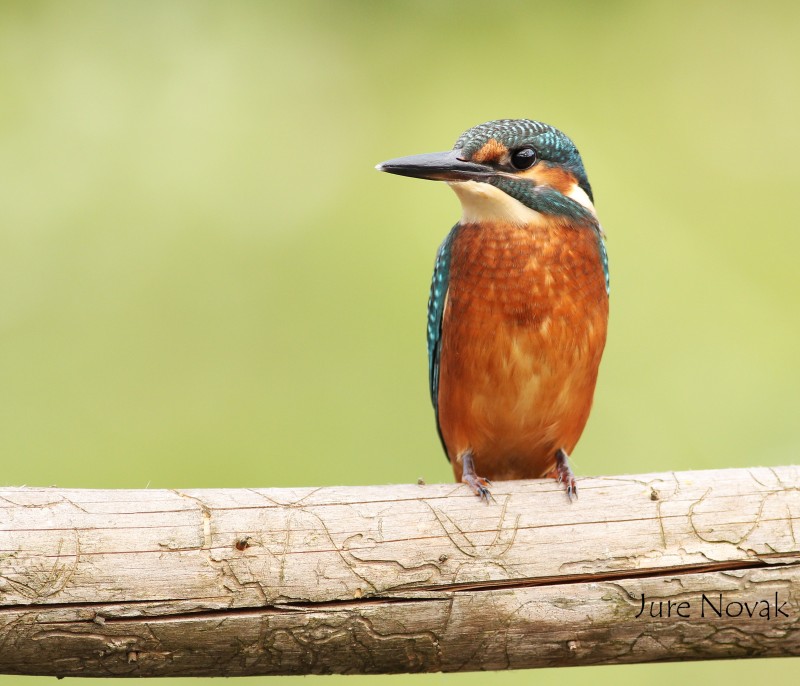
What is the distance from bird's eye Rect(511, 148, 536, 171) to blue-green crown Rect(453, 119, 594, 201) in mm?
23

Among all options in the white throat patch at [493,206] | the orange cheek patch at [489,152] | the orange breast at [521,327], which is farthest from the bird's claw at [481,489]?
the orange cheek patch at [489,152]

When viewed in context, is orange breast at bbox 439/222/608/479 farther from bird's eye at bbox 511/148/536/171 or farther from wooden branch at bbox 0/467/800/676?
wooden branch at bbox 0/467/800/676

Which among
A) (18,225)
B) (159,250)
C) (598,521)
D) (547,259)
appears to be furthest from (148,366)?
(598,521)

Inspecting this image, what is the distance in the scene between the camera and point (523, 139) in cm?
357

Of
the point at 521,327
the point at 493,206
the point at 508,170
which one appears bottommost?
the point at 521,327

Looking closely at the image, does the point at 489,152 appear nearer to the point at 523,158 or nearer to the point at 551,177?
the point at 523,158

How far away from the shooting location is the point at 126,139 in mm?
6586

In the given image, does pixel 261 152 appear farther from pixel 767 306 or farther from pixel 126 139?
pixel 767 306

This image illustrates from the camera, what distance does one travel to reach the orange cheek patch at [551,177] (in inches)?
143

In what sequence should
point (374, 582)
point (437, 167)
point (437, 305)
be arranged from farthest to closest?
1. point (437, 305)
2. point (437, 167)
3. point (374, 582)

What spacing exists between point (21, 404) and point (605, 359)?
352 centimetres
